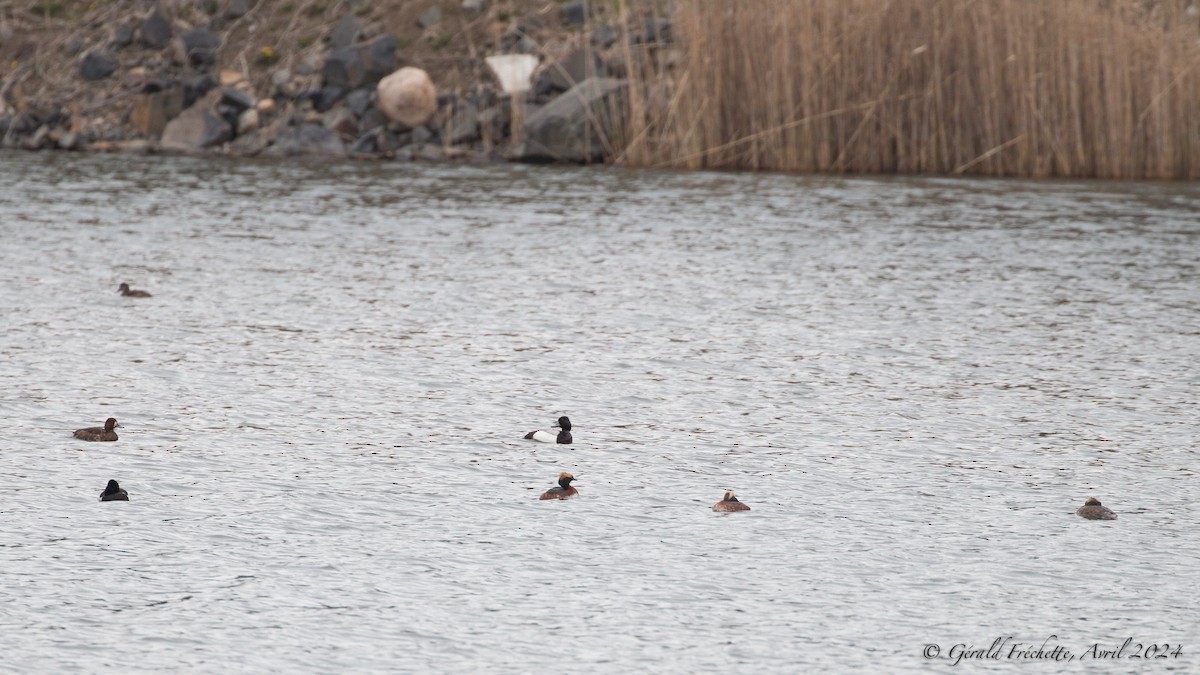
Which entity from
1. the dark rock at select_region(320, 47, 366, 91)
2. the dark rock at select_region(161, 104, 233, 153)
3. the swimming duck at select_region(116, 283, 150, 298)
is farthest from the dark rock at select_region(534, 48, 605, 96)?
the swimming duck at select_region(116, 283, 150, 298)

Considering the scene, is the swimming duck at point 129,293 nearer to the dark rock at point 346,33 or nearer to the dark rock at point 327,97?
the dark rock at point 327,97

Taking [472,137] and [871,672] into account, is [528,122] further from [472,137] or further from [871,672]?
[871,672]

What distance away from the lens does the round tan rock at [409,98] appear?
45.4ft

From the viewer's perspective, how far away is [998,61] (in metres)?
10.7

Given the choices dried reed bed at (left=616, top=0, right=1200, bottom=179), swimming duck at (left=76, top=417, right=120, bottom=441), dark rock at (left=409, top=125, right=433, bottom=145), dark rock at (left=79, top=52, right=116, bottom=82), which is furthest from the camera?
dark rock at (left=79, top=52, right=116, bottom=82)

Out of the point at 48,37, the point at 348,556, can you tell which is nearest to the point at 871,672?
the point at 348,556

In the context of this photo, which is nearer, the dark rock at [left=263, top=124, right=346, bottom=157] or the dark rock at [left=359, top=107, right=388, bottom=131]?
the dark rock at [left=263, top=124, right=346, bottom=157]

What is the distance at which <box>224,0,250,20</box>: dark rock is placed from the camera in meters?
17.0

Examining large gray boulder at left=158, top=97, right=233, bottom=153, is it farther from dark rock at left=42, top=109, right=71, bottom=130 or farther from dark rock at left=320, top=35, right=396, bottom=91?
dark rock at left=42, top=109, right=71, bottom=130

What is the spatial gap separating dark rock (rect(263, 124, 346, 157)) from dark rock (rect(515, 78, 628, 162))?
2.18 m

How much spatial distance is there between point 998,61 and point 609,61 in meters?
3.93

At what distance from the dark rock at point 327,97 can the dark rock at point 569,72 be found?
2131 mm

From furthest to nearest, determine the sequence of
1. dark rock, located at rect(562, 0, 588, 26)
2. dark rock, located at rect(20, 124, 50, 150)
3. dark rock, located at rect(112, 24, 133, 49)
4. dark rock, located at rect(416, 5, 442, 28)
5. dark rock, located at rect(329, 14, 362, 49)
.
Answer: dark rock, located at rect(112, 24, 133, 49) < dark rock, located at rect(416, 5, 442, 28) < dark rock, located at rect(329, 14, 362, 49) < dark rock, located at rect(562, 0, 588, 26) < dark rock, located at rect(20, 124, 50, 150)

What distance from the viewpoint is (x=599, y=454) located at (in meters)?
3.37
